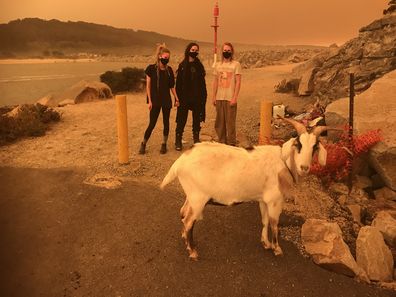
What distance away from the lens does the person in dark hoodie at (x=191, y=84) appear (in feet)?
25.7

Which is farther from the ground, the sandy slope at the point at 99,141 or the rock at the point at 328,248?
the sandy slope at the point at 99,141

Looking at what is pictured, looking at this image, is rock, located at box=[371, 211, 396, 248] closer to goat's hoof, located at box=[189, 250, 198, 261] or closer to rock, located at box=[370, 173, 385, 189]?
rock, located at box=[370, 173, 385, 189]

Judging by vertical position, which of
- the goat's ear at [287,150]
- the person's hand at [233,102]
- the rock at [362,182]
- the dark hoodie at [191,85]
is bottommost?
the rock at [362,182]

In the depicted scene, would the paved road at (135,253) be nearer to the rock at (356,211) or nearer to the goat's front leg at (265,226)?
the goat's front leg at (265,226)

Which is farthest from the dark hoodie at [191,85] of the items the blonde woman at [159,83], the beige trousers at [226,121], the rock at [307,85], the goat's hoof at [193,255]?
the rock at [307,85]

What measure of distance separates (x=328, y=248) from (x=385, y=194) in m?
2.59

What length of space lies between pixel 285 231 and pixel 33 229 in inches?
150

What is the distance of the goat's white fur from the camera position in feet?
14.8

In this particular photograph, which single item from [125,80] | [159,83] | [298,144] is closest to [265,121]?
[159,83]

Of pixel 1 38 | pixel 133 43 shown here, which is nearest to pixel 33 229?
pixel 1 38

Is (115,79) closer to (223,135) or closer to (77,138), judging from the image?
(77,138)

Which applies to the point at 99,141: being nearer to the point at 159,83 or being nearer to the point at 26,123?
the point at 26,123

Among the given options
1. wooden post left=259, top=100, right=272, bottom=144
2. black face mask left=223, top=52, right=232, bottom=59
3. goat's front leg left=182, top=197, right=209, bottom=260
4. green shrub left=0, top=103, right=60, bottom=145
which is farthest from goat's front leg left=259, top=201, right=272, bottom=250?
green shrub left=0, top=103, right=60, bottom=145

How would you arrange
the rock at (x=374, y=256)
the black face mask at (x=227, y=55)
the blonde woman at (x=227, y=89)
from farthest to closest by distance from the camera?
the blonde woman at (x=227, y=89) → the black face mask at (x=227, y=55) → the rock at (x=374, y=256)
